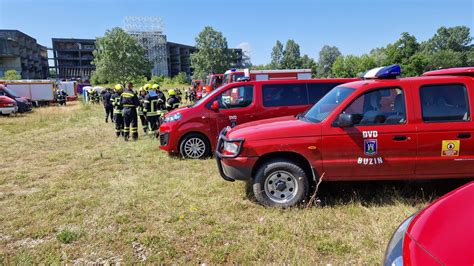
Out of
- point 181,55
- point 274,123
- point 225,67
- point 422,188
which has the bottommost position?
point 422,188

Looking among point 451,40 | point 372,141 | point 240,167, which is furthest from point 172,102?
point 451,40

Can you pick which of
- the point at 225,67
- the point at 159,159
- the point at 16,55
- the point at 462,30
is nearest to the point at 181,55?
the point at 225,67

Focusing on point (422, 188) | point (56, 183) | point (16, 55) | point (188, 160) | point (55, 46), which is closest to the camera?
point (422, 188)

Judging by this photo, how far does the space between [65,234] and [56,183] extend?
2499 millimetres

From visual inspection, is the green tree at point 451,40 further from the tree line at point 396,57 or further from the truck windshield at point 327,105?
the truck windshield at point 327,105

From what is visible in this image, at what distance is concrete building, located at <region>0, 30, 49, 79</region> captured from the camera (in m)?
75.9

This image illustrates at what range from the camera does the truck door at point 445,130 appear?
4.35 m

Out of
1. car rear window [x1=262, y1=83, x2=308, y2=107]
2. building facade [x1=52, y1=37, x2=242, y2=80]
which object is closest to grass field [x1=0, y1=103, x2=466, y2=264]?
car rear window [x1=262, y1=83, x2=308, y2=107]

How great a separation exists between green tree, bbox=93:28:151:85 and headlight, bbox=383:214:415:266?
63312 mm

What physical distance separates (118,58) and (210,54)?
26.4m

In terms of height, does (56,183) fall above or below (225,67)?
below

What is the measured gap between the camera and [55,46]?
10262 cm

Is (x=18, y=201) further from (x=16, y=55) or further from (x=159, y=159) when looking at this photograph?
(x=16, y=55)

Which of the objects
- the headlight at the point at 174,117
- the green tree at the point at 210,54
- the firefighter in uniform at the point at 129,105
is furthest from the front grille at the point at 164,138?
the green tree at the point at 210,54
